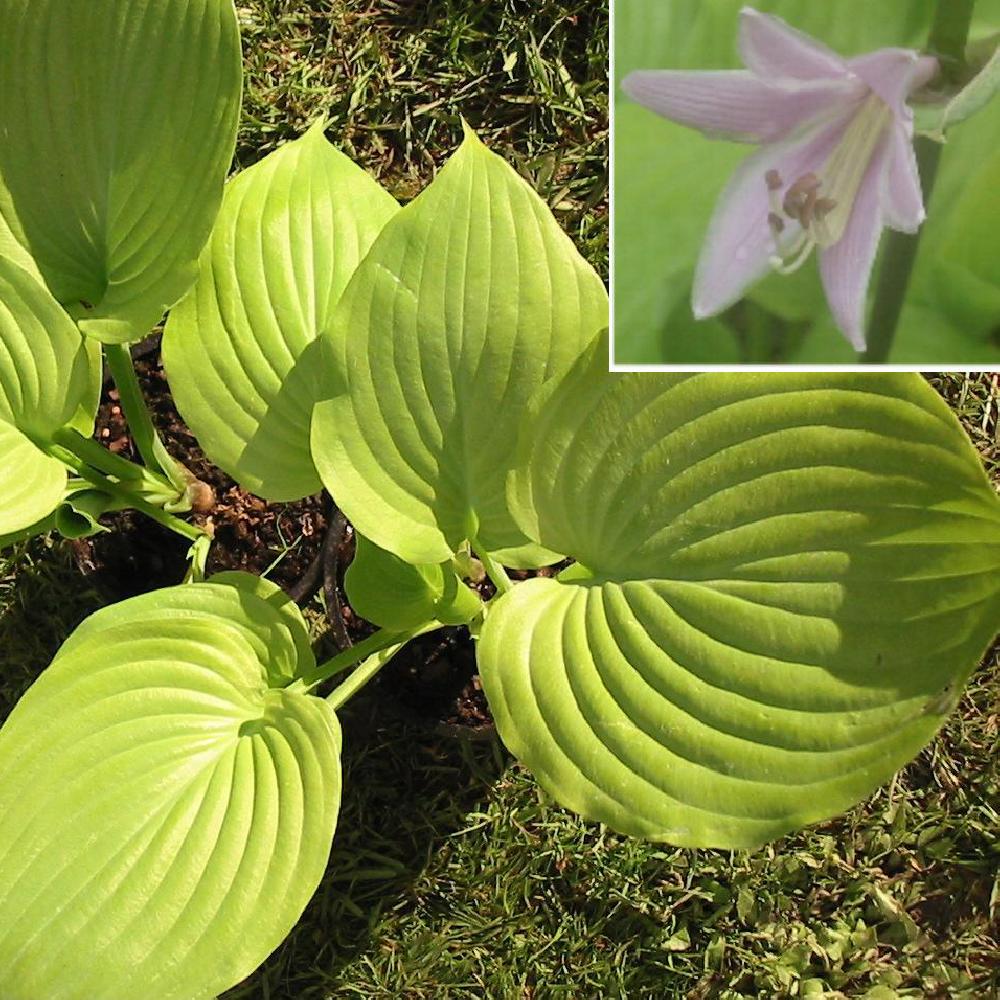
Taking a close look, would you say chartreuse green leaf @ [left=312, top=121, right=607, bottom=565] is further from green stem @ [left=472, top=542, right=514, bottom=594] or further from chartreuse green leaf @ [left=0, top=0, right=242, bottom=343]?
chartreuse green leaf @ [left=0, top=0, right=242, bottom=343]

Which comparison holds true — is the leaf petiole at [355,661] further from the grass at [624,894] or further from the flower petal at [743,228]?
the flower petal at [743,228]

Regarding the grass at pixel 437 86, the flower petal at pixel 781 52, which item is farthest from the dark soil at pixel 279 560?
the flower petal at pixel 781 52

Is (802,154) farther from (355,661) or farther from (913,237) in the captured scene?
(355,661)

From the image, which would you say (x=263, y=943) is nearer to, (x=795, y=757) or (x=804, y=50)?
(x=795, y=757)

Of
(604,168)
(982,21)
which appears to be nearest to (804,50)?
(982,21)

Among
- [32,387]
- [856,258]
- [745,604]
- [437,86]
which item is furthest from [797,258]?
[437,86]
